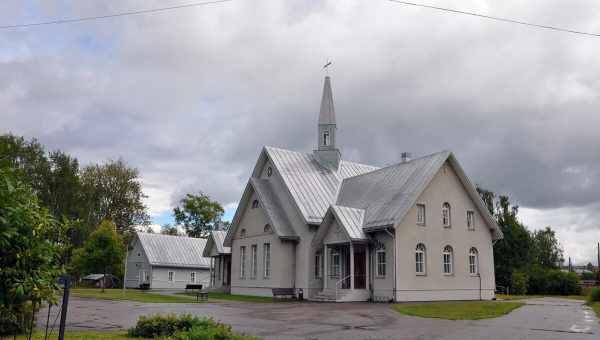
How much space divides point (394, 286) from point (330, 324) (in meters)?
12.3

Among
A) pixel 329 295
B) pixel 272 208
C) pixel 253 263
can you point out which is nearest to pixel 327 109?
pixel 272 208

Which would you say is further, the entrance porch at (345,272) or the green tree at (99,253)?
the green tree at (99,253)

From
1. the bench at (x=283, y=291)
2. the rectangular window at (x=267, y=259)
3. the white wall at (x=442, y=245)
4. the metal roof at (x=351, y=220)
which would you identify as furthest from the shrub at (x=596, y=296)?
the rectangular window at (x=267, y=259)

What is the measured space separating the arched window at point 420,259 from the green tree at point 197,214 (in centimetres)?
5028

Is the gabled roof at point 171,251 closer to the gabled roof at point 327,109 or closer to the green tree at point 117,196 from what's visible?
the green tree at point 117,196

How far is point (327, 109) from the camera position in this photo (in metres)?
38.0

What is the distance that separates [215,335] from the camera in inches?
340

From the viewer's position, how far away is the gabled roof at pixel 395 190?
2711 centimetres

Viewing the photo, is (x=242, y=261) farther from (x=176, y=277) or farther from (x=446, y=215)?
(x=176, y=277)

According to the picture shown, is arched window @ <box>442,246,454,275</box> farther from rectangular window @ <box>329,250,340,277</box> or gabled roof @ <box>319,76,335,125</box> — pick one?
gabled roof @ <box>319,76,335,125</box>

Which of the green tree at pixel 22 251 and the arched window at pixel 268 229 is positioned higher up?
the arched window at pixel 268 229

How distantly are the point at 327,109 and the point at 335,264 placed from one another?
1243 cm

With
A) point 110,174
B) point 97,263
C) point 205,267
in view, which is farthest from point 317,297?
point 110,174

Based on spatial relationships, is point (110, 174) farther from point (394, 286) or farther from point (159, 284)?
point (394, 286)
